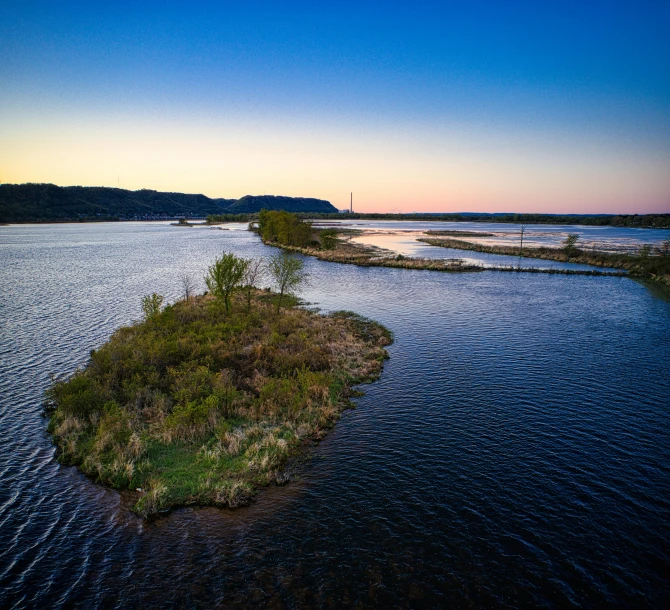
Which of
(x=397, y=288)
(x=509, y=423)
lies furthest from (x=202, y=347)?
(x=397, y=288)

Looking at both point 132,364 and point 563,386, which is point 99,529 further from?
point 563,386

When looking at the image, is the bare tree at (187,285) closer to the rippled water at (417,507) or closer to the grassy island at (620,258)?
the rippled water at (417,507)

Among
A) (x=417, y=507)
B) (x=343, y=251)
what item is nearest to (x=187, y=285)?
(x=417, y=507)

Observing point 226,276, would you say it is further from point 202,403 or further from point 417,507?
point 417,507

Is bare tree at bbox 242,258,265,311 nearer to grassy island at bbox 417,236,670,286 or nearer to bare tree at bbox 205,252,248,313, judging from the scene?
bare tree at bbox 205,252,248,313

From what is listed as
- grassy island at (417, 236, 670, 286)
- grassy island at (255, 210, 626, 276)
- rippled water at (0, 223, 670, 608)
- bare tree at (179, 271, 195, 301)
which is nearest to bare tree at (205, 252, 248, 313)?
rippled water at (0, 223, 670, 608)

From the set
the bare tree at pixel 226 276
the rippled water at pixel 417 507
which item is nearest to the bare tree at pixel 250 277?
the bare tree at pixel 226 276
